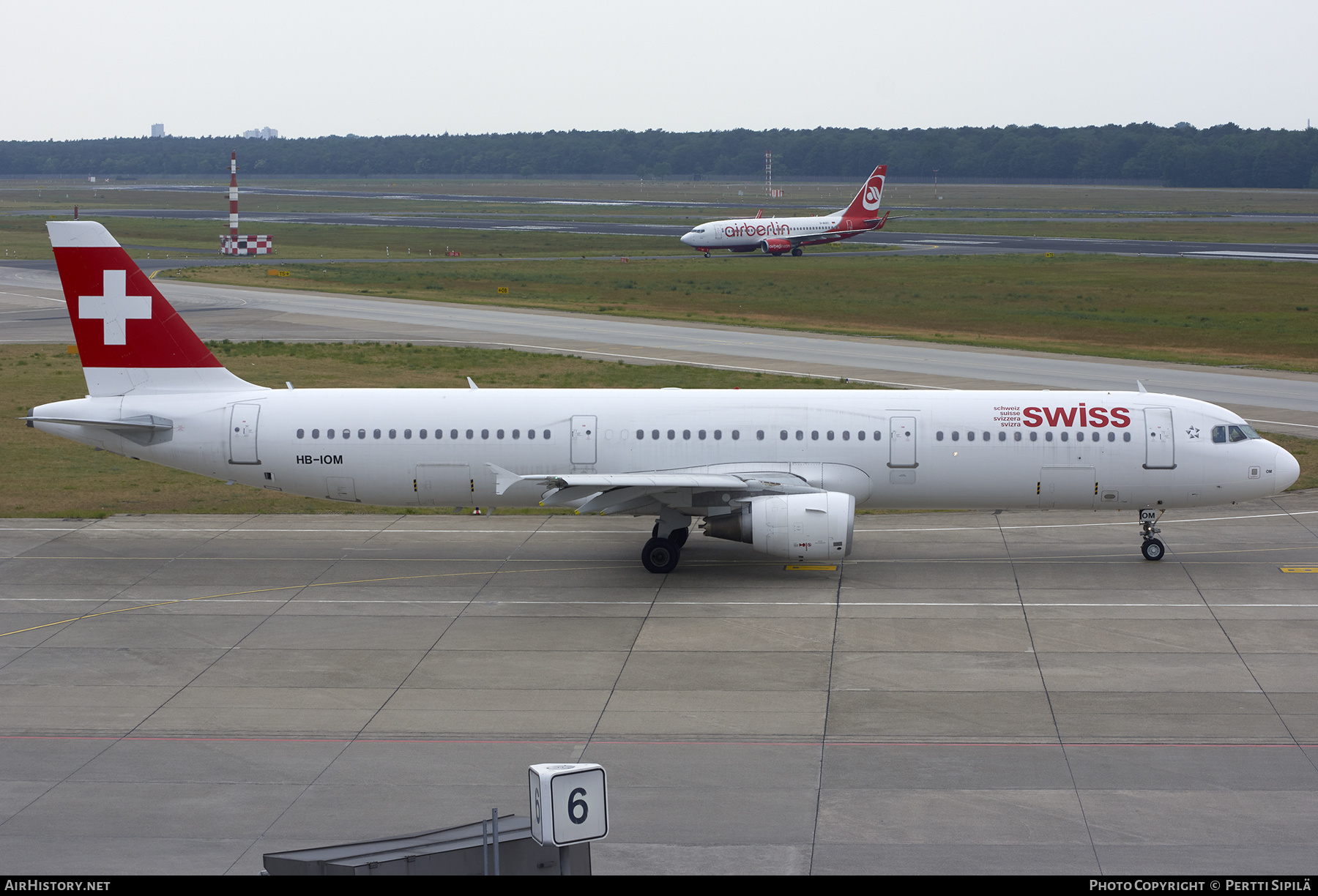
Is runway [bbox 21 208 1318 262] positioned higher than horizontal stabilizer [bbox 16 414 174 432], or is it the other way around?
runway [bbox 21 208 1318 262]

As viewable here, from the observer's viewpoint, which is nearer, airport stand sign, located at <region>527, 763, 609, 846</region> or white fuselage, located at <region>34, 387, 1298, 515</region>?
airport stand sign, located at <region>527, 763, 609, 846</region>

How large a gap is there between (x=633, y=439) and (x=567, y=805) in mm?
21030

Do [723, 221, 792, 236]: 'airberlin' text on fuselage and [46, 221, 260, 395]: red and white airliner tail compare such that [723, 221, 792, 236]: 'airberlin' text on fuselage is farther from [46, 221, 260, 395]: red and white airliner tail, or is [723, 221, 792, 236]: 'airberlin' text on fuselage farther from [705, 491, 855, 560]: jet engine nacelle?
[705, 491, 855, 560]: jet engine nacelle

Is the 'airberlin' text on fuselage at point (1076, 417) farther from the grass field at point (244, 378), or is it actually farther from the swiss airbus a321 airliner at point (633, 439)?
the grass field at point (244, 378)

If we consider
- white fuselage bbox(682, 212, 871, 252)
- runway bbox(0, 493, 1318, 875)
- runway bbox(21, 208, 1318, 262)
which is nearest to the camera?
runway bbox(0, 493, 1318, 875)

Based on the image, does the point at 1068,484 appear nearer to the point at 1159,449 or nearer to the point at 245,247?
the point at 1159,449

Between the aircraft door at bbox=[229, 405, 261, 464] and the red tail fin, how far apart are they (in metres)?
100

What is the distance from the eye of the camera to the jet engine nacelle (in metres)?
28.2

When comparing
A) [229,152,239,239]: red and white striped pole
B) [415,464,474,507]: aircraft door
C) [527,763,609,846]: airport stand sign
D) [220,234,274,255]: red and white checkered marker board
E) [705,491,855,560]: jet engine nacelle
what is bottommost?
[705,491,855,560]: jet engine nacelle

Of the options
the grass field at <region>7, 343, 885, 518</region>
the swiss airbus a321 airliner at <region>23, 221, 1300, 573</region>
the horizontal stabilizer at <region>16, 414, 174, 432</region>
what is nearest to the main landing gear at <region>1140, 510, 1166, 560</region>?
the swiss airbus a321 airliner at <region>23, 221, 1300, 573</region>

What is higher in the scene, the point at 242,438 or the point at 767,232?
the point at 767,232

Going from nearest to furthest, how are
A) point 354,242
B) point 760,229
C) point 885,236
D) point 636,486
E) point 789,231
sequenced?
point 636,486
point 760,229
point 789,231
point 354,242
point 885,236

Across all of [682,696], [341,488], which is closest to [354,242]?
[341,488]

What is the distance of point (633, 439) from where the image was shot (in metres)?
30.8
